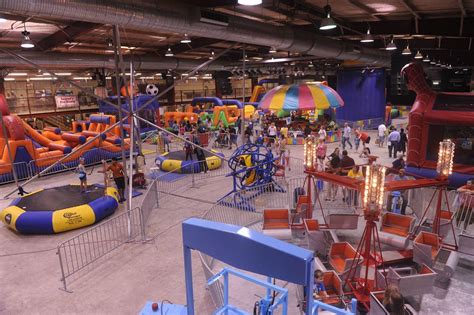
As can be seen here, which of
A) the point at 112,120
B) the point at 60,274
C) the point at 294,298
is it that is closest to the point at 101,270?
the point at 60,274

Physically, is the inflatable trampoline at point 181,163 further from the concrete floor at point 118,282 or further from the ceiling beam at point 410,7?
the ceiling beam at point 410,7

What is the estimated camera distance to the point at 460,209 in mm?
9508

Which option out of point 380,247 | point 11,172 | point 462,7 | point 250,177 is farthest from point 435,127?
point 11,172

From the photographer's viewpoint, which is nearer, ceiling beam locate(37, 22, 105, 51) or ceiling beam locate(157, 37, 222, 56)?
ceiling beam locate(37, 22, 105, 51)

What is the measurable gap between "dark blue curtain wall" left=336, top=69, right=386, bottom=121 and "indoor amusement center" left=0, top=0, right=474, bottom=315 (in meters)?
7.00

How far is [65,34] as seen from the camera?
42.5 feet

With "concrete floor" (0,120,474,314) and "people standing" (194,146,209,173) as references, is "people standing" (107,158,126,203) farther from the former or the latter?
"people standing" (194,146,209,173)

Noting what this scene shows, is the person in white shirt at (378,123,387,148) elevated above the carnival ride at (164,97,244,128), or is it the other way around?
the carnival ride at (164,97,244,128)

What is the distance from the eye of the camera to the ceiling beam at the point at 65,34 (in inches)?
460

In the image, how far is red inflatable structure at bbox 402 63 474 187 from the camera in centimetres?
1162

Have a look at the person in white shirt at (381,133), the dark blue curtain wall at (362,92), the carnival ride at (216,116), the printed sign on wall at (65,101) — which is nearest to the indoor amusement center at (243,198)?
the person in white shirt at (381,133)

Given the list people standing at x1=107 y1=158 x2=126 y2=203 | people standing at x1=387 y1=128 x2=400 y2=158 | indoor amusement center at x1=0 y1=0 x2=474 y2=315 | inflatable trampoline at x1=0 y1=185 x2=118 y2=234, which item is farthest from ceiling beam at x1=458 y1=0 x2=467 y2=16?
inflatable trampoline at x1=0 y1=185 x2=118 y2=234

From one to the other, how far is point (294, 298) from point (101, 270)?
4.12 m

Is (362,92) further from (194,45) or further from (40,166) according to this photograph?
(40,166)
